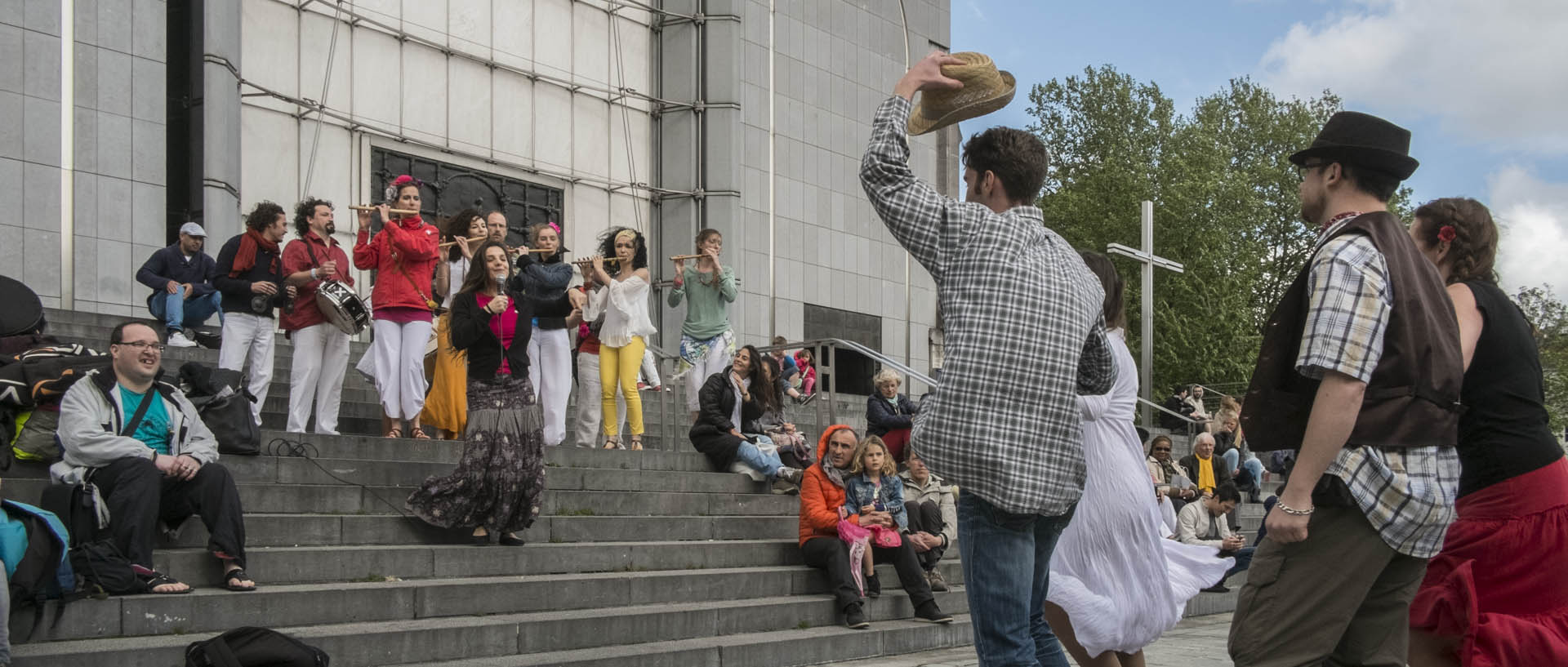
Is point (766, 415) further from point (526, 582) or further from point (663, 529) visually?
point (526, 582)

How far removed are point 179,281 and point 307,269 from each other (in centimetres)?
320

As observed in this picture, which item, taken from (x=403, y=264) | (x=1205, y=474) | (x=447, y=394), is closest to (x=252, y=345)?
(x=403, y=264)

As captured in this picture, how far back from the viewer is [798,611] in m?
9.80

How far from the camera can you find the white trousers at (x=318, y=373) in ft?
34.4

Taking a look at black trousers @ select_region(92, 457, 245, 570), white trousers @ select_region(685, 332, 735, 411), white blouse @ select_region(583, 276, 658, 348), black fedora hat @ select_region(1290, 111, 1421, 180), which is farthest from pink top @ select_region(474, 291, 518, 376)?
black fedora hat @ select_region(1290, 111, 1421, 180)

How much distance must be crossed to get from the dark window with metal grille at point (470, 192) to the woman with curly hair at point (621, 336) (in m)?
8.20

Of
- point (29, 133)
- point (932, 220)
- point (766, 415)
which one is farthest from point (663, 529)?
point (29, 133)

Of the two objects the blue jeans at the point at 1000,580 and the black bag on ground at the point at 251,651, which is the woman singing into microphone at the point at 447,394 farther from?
the blue jeans at the point at 1000,580

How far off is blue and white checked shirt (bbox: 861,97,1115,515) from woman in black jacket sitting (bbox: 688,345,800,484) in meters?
7.95

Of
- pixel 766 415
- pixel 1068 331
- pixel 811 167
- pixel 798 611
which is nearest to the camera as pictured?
pixel 1068 331

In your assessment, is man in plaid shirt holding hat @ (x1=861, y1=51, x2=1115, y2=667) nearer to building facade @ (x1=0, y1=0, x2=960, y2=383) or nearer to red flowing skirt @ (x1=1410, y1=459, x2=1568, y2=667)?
red flowing skirt @ (x1=1410, y1=459, x2=1568, y2=667)

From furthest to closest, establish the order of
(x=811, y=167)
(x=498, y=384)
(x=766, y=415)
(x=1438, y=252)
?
(x=811, y=167) → (x=766, y=415) → (x=498, y=384) → (x=1438, y=252)

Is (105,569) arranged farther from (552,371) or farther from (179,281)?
(179,281)

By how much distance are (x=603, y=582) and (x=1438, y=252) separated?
555 cm
